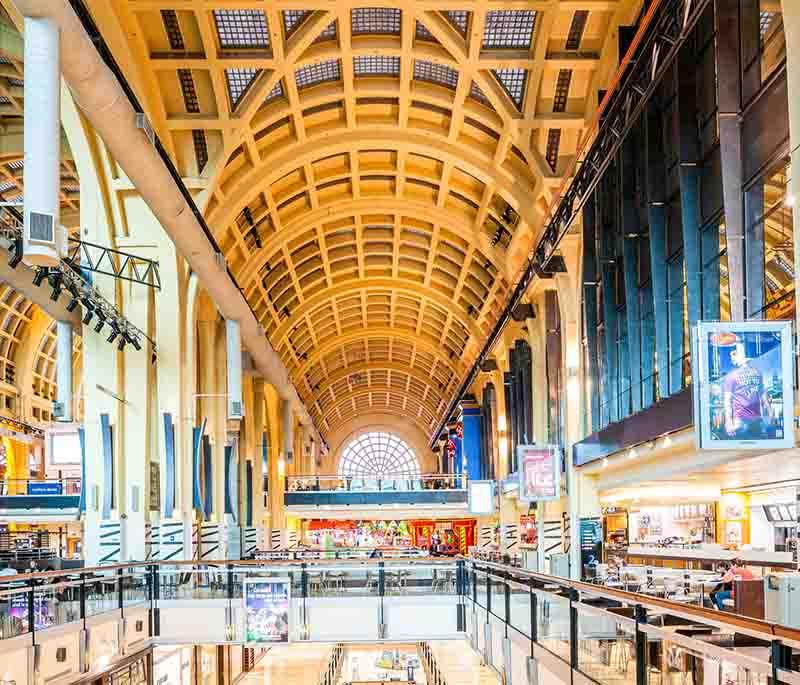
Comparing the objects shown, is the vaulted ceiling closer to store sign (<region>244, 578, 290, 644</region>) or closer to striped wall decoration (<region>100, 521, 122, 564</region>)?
striped wall decoration (<region>100, 521, 122, 564</region>)

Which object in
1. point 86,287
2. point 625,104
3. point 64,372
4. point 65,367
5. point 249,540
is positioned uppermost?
point 625,104


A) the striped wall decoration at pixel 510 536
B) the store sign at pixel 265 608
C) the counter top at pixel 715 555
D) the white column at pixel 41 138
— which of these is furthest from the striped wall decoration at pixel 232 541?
the white column at pixel 41 138

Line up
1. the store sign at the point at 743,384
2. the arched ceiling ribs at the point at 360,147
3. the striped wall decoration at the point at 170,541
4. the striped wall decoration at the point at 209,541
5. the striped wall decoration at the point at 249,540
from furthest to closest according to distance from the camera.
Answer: the striped wall decoration at the point at 249,540 < the striped wall decoration at the point at 209,541 < the arched ceiling ribs at the point at 360,147 < the striped wall decoration at the point at 170,541 < the store sign at the point at 743,384

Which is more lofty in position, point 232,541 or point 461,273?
point 461,273

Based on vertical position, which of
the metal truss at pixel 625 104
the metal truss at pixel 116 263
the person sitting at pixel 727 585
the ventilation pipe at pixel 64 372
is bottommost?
the person sitting at pixel 727 585

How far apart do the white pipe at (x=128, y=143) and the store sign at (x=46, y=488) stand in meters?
14.4

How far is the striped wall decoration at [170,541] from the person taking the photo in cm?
2675

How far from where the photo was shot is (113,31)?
23.2 metres

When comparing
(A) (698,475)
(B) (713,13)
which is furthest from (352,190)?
(B) (713,13)

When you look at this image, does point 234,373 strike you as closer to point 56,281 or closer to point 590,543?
point 56,281

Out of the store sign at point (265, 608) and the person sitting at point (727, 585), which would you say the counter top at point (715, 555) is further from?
the store sign at point (265, 608)

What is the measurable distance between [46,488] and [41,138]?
31939mm

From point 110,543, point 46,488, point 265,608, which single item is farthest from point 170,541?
point 46,488

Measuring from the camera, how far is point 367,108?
32312 millimetres
